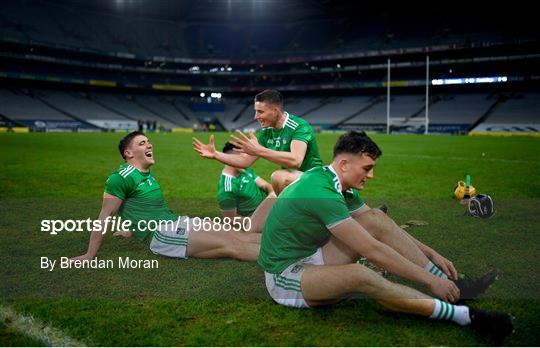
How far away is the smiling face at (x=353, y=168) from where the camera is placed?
367cm

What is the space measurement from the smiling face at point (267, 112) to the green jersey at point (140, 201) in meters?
1.65

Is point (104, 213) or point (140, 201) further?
point (140, 201)

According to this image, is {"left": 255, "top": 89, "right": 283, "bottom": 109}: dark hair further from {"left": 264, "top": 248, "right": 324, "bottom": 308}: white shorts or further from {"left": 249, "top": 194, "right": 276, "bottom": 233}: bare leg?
{"left": 264, "top": 248, "right": 324, "bottom": 308}: white shorts

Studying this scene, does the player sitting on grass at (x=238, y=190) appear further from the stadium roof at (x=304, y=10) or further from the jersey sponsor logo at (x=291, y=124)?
the stadium roof at (x=304, y=10)

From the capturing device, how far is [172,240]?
5.35 meters

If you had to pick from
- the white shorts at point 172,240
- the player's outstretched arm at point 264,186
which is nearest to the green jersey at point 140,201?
the white shorts at point 172,240

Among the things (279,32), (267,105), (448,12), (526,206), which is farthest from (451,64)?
(267,105)

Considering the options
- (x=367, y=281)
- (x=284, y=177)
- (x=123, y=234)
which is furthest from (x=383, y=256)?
(x=123, y=234)

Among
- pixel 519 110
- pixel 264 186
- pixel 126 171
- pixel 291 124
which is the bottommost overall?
pixel 264 186

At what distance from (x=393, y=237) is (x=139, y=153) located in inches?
120

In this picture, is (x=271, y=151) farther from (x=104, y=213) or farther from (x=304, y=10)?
(x=304, y=10)

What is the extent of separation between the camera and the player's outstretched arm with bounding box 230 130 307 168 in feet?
16.4

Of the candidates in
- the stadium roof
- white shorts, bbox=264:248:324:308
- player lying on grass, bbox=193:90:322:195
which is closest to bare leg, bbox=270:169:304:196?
player lying on grass, bbox=193:90:322:195

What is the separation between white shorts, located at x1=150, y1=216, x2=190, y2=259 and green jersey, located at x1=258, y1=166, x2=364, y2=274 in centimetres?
163
